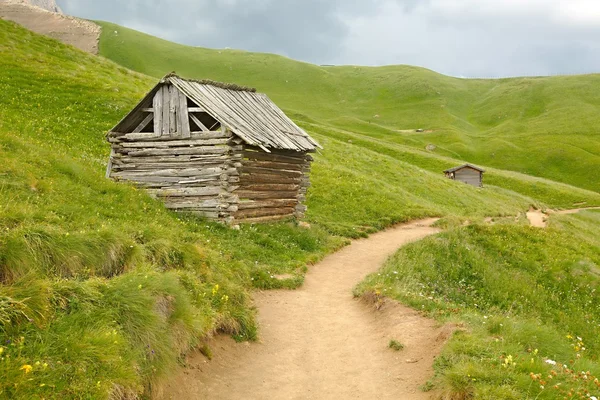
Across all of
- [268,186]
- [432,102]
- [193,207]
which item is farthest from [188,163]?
[432,102]

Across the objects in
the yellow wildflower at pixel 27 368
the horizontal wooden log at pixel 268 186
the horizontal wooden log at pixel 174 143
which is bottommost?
the yellow wildflower at pixel 27 368

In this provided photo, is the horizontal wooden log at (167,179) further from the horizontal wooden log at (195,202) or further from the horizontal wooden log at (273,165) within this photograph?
the horizontal wooden log at (273,165)

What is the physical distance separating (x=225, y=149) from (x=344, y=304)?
7.78m

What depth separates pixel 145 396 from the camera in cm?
594

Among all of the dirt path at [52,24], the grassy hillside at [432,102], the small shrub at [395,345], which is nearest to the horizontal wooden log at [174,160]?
the small shrub at [395,345]

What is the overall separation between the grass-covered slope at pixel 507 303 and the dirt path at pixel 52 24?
91664mm

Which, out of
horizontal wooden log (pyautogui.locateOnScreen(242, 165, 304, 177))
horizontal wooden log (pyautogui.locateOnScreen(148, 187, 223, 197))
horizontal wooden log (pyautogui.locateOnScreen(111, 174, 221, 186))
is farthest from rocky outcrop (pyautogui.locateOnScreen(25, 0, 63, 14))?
horizontal wooden log (pyautogui.locateOnScreen(148, 187, 223, 197))

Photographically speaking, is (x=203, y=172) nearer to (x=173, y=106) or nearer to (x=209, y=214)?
(x=209, y=214)

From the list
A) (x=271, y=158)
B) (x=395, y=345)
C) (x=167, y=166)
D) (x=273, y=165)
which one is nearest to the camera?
(x=395, y=345)

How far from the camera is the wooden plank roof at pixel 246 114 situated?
1759 centimetres

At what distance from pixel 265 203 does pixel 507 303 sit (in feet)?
31.8

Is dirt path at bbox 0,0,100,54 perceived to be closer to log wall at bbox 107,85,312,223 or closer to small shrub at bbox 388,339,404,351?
log wall at bbox 107,85,312,223

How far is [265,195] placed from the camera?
19531mm

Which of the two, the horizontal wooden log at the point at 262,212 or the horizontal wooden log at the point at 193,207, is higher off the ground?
the horizontal wooden log at the point at 193,207
